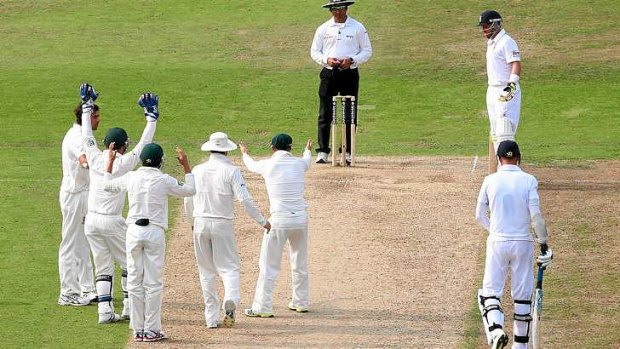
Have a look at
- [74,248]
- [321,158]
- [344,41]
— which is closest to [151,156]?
[74,248]

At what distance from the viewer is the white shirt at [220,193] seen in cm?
1517

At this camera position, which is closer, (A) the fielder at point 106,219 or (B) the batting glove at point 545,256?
(B) the batting glove at point 545,256

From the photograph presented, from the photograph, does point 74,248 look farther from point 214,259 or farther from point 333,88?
point 333,88

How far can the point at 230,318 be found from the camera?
15375 millimetres

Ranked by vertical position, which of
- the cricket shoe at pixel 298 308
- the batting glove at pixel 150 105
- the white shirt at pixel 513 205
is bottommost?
the cricket shoe at pixel 298 308

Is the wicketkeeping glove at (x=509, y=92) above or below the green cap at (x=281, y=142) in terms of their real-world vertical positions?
above

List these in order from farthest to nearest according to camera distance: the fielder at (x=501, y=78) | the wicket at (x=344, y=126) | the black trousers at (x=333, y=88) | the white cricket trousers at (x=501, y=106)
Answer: the black trousers at (x=333, y=88) → the wicket at (x=344, y=126) → the white cricket trousers at (x=501, y=106) → the fielder at (x=501, y=78)

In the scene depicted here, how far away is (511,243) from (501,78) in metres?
5.99

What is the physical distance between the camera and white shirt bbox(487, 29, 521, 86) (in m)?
19.0

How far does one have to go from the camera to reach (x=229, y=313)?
→ 1534 cm

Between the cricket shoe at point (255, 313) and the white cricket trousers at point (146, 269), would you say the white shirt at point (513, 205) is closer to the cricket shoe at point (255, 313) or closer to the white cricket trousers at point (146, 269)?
the cricket shoe at point (255, 313)

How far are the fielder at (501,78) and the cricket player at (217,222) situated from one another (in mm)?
5037

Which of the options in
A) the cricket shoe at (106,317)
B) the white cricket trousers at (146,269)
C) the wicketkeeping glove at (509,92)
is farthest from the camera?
the wicketkeeping glove at (509,92)

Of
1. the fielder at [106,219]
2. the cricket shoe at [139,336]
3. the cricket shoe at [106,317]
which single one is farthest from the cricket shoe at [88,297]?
the cricket shoe at [139,336]
